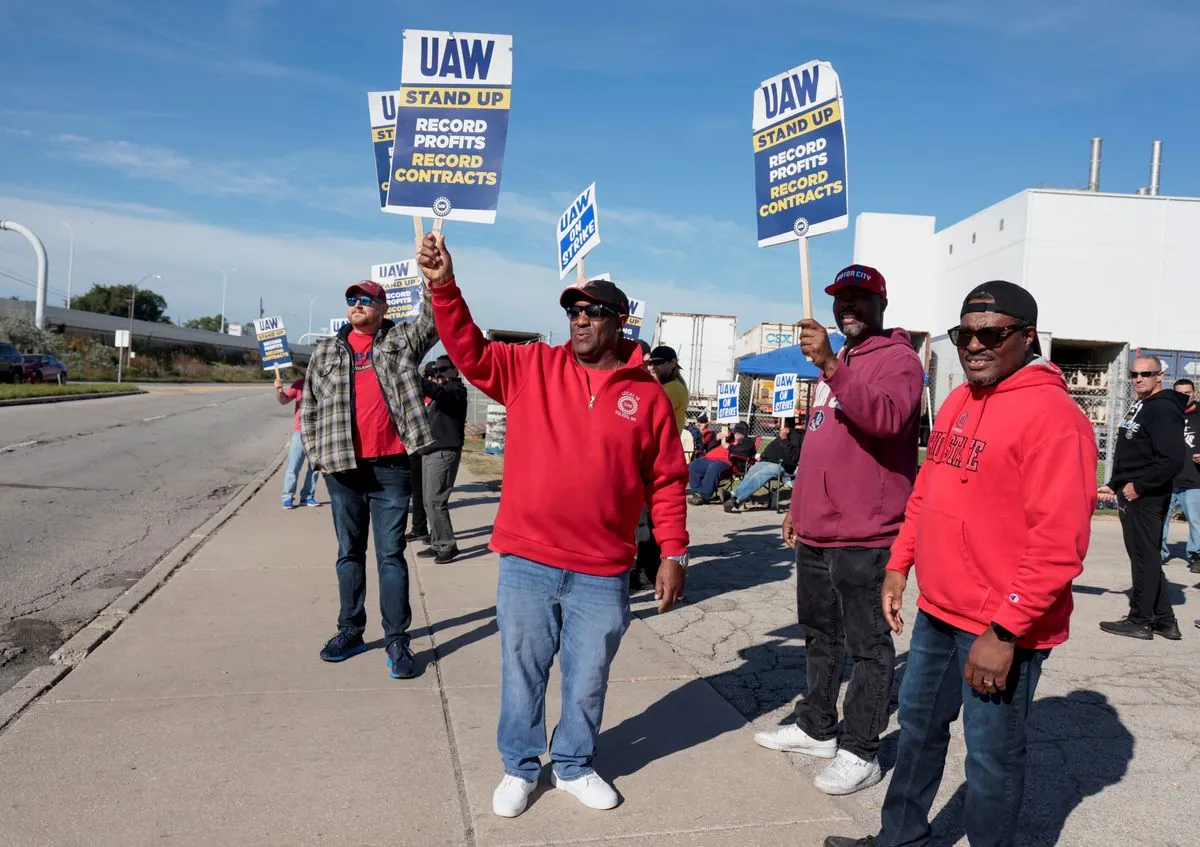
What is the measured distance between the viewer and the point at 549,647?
3492mm

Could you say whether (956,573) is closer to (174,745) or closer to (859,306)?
(859,306)

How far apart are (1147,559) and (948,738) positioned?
4.34 meters

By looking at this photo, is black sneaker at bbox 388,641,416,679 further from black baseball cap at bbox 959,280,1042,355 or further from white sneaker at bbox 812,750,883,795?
black baseball cap at bbox 959,280,1042,355

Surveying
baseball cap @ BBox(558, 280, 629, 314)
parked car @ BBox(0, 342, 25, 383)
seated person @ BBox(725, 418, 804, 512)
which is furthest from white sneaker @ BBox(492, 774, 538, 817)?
parked car @ BBox(0, 342, 25, 383)

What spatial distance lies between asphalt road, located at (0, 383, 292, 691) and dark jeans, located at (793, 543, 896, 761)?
3.56 metres

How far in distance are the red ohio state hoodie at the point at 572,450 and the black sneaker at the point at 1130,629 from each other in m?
4.55

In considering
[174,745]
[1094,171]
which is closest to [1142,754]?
[174,745]

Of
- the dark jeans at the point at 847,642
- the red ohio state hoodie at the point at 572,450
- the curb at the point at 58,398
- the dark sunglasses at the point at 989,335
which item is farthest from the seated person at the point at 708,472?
the curb at the point at 58,398

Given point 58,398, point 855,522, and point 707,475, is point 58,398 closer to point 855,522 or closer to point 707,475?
point 707,475

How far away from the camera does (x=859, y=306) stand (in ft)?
12.8

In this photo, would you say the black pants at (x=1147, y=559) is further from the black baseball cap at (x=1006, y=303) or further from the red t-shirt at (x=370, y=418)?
the red t-shirt at (x=370, y=418)

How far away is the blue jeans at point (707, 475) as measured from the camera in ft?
43.8

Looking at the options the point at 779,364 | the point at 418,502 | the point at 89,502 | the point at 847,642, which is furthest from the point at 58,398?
the point at 847,642

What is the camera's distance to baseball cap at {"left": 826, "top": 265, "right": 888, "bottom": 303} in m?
3.86
